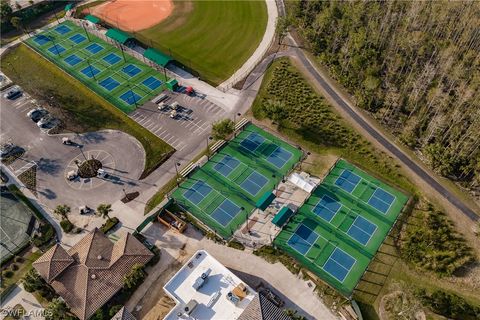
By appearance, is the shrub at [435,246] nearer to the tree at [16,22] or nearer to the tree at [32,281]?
the tree at [32,281]

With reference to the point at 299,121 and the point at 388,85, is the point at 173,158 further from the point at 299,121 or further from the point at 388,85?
the point at 388,85

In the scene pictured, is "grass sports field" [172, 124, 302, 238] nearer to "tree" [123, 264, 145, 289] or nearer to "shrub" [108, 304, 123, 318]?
"tree" [123, 264, 145, 289]

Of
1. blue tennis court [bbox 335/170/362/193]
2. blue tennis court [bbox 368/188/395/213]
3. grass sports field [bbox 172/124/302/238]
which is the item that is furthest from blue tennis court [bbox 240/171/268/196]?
blue tennis court [bbox 368/188/395/213]

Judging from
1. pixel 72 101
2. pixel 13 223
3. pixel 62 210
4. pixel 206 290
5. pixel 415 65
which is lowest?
pixel 13 223

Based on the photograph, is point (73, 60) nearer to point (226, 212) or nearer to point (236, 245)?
point (226, 212)

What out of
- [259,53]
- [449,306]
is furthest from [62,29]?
[449,306]
